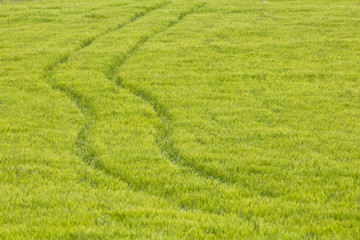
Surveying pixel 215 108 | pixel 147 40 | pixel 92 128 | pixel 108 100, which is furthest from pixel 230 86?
pixel 147 40

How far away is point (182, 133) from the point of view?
1201 centimetres

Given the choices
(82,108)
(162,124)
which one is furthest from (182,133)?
(82,108)

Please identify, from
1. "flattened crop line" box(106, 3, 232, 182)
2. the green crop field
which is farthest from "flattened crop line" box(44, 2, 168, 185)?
"flattened crop line" box(106, 3, 232, 182)

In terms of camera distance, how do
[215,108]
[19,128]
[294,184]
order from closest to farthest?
[294,184] < [19,128] < [215,108]

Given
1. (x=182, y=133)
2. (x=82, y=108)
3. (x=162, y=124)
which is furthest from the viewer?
(x=82, y=108)

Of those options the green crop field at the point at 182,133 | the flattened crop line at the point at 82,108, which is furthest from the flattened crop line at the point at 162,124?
the flattened crop line at the point at 82,108

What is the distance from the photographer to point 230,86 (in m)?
15.9

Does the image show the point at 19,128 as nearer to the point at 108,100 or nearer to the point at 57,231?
the point at 108,100

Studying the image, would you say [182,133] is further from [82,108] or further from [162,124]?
[82,108]

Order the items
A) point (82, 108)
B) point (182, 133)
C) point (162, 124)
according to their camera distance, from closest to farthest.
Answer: point (182, 133) < point (162, 124) < point (82, 108)

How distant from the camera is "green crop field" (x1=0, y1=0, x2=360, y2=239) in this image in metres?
7.82

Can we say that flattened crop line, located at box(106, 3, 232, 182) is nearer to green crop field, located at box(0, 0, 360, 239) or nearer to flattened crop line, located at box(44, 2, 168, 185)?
green crop field, located at box(0, 0, 360, 239)

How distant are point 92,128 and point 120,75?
5491 millimetres

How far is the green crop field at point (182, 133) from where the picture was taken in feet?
25.6
